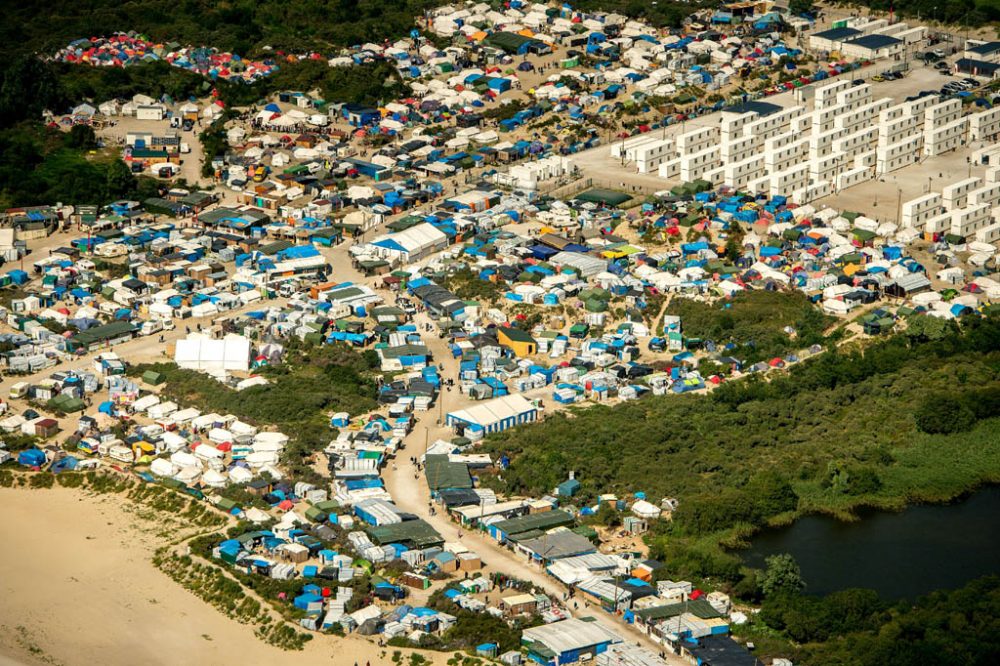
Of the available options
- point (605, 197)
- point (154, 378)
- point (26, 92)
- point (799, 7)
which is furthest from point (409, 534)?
point (799, 7)

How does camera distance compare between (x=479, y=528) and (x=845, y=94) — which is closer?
→ (x=479, y=528)

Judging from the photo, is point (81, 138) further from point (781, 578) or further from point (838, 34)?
point (781, 578)

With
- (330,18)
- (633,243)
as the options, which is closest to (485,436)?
(633,243)

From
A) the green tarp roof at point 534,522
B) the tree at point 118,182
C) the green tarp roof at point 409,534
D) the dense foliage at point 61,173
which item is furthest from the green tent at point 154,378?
the tree at point 118,182

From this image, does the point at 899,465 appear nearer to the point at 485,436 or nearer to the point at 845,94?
the point at 485,436

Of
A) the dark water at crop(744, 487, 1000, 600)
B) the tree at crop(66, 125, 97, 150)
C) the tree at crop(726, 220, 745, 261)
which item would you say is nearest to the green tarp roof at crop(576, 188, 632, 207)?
the tree at crop(726, 220, 745, 261)

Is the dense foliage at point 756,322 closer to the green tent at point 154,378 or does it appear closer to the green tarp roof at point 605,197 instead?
the green tarp roof at point 605,197
